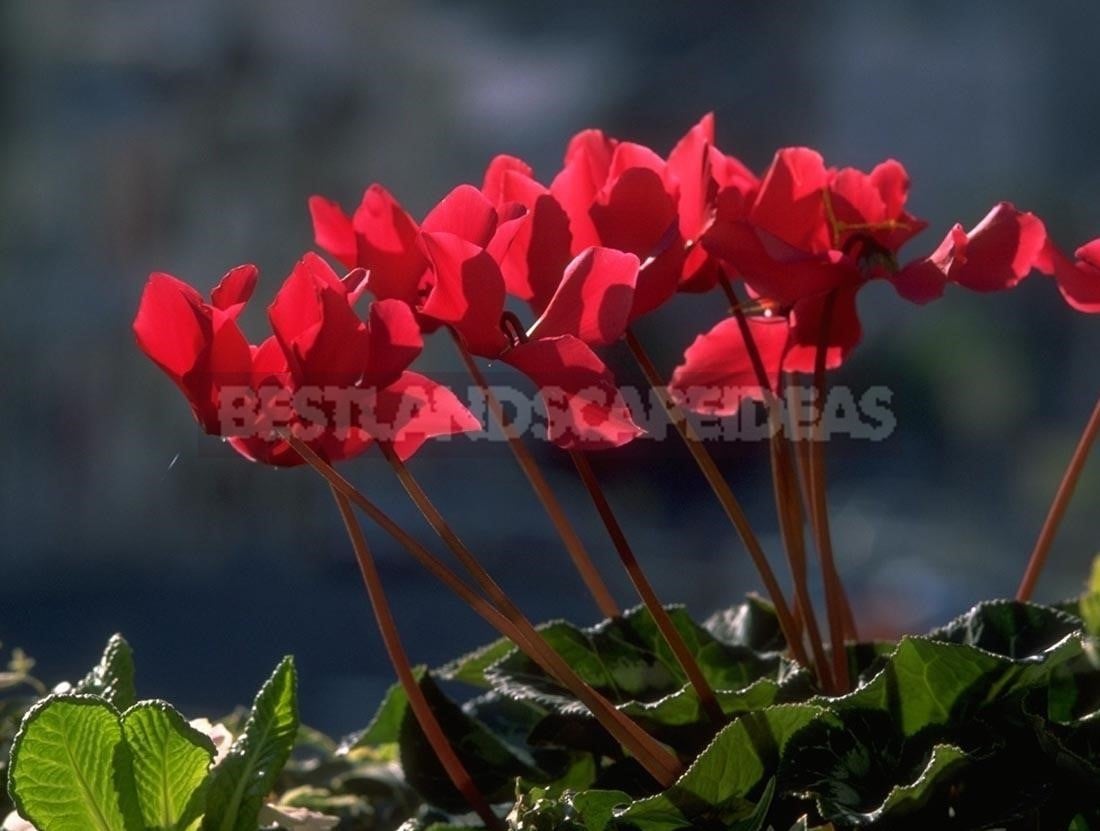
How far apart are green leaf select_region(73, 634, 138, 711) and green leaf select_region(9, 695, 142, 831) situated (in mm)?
62

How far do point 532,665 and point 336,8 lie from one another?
361cm

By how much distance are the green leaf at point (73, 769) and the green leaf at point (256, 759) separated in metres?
0.02

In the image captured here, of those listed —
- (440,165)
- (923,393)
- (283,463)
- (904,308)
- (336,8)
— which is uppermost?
(336,8)

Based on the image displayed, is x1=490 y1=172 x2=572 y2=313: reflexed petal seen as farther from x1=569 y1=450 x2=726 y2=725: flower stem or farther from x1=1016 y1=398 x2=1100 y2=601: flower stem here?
x1=1016 y1=398 x2=1100 y2=601: flower stem

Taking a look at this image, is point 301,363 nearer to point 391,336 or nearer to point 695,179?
point 391,336

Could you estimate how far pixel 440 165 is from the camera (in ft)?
12.5

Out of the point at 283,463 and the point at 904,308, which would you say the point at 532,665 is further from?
the point at 904,308

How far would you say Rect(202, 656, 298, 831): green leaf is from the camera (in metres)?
0.45

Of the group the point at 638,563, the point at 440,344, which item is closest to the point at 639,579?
the point at 638,563

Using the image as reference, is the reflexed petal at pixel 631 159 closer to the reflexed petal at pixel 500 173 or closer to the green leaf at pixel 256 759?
the reflexed petal at pixel 500 173

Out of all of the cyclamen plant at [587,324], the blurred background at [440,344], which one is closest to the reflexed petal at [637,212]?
the cyclamen plant at [587,324]

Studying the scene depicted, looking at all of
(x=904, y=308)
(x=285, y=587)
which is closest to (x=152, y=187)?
(x=285, y=587)

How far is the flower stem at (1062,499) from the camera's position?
1.64ft

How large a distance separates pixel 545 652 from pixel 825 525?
0.40ft
